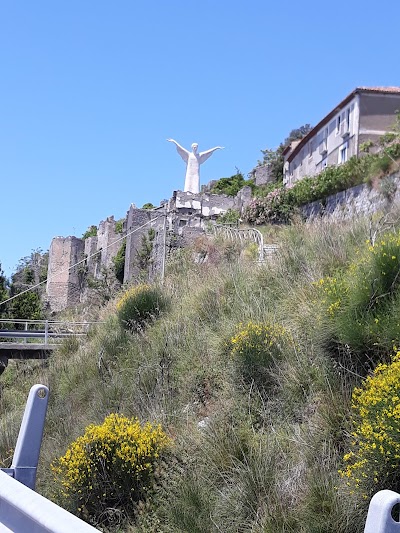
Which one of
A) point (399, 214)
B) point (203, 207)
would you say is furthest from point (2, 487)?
point (203, 207)

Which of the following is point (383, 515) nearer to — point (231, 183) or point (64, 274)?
point (64, 274)

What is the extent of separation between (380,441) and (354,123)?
26.4m

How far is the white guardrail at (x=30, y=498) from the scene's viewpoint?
209 cm

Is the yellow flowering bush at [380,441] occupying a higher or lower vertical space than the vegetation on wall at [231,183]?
lower

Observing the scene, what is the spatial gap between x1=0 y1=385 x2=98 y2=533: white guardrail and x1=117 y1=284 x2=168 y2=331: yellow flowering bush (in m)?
5.35

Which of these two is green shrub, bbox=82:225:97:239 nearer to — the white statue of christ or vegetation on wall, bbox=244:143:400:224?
the white statue of christ

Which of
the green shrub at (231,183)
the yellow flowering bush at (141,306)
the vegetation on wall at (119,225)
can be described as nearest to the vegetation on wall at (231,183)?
the green shrub at (231,183)

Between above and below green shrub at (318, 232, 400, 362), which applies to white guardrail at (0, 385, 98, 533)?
below

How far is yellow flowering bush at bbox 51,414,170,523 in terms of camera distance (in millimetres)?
4828

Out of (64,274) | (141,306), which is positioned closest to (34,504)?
(141,306)

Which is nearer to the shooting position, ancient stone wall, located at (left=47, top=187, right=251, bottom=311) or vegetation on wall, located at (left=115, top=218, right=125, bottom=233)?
ancient stone wall, located at (left=47, top=187, right=251, bottom=311)

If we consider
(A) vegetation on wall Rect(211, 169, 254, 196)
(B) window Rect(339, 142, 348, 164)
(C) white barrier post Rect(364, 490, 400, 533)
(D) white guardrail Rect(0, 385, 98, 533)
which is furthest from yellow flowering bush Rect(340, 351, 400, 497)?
(A) vegetation on wall Rect(211, 169, 254, 196)

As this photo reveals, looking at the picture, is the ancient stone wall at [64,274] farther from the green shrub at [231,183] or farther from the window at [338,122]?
the window at [338,122]

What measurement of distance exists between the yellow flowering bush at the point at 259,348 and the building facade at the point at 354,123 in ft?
66.7
